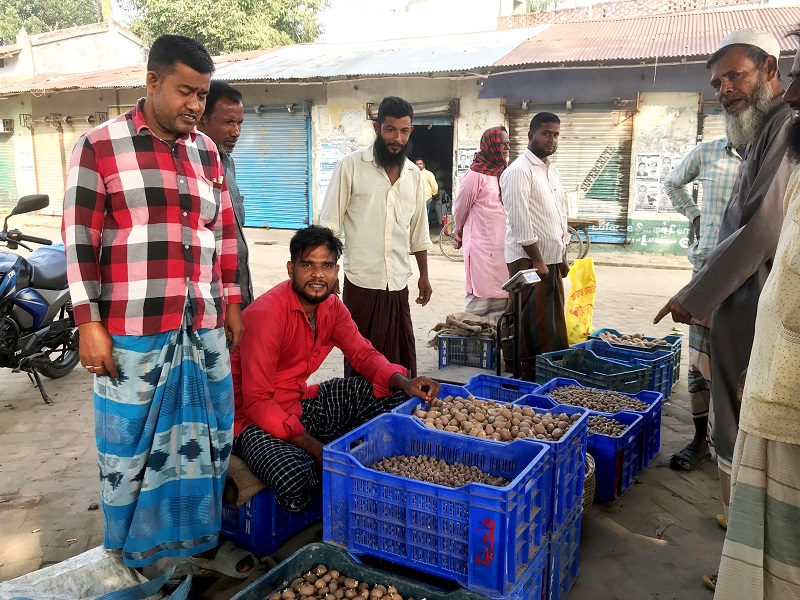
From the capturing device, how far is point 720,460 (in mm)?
2574

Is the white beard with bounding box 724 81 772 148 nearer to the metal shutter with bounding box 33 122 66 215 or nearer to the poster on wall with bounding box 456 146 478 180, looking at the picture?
the poster on wall with bounding box 456 146 478 180

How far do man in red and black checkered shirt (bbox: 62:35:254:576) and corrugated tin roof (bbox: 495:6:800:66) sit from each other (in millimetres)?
9508

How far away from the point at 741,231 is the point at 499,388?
1.43m

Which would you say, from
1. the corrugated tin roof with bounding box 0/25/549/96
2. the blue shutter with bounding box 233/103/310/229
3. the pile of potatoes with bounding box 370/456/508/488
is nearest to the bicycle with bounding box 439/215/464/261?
the corrugated tin roof with bounding box 0/25/549/96

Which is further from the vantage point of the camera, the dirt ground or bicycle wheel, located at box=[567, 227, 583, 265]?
bicycle wheel, located at box=[567, 227, 583, 265]

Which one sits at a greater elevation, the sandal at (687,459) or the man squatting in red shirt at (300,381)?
the man squatting in red shirt at (300,381)

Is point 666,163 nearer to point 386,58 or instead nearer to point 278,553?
point 386,58

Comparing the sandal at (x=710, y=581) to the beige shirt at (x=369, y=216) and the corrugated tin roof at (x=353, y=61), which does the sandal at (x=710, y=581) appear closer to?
the beige shirt at (x=369, y=216)

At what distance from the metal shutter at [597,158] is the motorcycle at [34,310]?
903 cm

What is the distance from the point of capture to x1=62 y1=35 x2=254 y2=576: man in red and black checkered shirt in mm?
2086

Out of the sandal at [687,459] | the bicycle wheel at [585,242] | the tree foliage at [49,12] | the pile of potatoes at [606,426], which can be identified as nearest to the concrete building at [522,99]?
the bicycle wheel at [585,242]

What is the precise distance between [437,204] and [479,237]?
427 inches

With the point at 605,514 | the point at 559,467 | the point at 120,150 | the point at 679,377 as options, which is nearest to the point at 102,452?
the point at 120,150

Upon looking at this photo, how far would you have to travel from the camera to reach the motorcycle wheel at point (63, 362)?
4.77m
